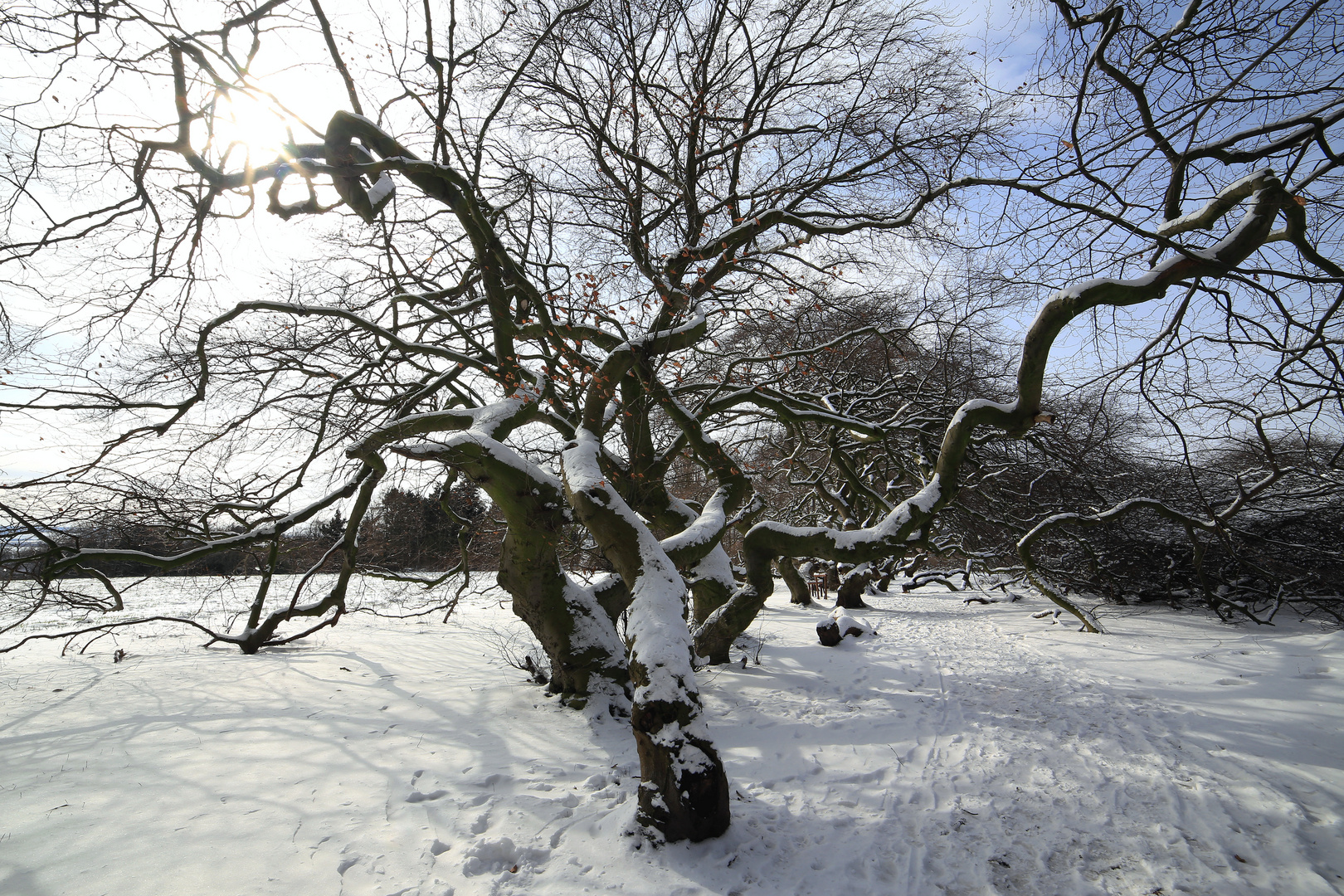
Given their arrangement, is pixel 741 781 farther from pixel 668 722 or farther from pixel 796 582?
pixel 796 582

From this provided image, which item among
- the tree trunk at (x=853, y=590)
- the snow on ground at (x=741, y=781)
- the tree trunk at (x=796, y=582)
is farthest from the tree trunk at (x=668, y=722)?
the tree trunk at (x=796, y=582)

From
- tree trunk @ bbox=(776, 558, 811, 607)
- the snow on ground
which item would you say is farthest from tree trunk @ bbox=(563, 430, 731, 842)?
tree trunk @ bbox=(776, 558, 811, 607)

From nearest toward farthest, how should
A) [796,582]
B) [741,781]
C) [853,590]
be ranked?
[741,781], [853,590], [796,582]

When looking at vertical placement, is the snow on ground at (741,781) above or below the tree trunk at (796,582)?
below

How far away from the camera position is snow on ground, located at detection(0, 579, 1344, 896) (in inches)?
110

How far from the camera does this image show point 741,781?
3832 mm

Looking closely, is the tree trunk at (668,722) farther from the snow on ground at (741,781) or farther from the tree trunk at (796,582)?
the tree trunk at (796,582)

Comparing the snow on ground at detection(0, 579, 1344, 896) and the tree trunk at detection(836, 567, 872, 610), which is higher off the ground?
the tree trunk at detection(836, 567, 872, 610)

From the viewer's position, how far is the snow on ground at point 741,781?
2803mm

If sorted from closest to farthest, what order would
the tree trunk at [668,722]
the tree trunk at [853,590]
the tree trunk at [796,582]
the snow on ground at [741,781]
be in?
the snow on ground at [741,781]
the tree trunk at [668,722]
the tree trunk at [853,590]
the tree trunk at [796,582]

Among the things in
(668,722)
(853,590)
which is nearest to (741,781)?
(668,722)

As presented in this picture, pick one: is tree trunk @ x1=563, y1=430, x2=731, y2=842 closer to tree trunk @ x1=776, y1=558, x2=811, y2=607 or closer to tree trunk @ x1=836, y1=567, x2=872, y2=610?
tree trunk @ x1=836, y1=567, x2=872, y2=610

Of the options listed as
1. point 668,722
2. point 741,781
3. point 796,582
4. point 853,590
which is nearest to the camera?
point 668,722

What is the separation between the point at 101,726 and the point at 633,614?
17.4 ft
